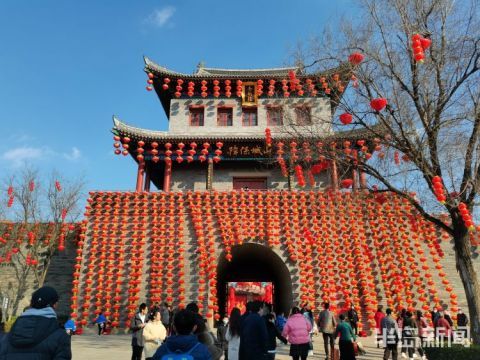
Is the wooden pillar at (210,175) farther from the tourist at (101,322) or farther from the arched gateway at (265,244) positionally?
the tourist at (101,322)

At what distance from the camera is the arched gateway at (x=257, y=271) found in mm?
14039

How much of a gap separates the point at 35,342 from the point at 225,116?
16.1 meters

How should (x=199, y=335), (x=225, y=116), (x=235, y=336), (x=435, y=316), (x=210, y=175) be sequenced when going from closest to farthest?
(x=199, y=335) → (x=235, y=336) → (x=435, y=316) → (x=210, y=175) → (x=225, y=116)

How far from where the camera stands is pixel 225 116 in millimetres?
17969

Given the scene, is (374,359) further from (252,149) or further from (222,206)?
(252,149)

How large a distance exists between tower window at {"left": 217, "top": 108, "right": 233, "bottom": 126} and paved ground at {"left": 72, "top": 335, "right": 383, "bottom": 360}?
1002cm

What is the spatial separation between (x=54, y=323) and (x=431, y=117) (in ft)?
26.5

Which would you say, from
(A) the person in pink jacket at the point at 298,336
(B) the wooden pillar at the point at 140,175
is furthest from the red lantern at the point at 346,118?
(B) the wooden pillar at the point at 140,175

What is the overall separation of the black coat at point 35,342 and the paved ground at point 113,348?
6.40 m

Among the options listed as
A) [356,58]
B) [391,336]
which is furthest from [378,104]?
[391,336]

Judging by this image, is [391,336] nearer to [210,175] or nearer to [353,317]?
[353,317]

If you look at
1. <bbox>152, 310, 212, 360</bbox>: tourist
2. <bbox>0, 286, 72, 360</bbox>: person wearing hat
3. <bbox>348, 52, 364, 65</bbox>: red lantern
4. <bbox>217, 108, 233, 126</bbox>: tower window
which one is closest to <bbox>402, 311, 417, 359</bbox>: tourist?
<bbox>348, 52, 364, 65</bbox>: red lantern

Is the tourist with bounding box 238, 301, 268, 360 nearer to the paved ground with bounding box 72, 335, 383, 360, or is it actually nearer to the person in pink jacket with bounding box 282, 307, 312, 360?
the person in pink jacket with bounding box 282, 307, 312, 360

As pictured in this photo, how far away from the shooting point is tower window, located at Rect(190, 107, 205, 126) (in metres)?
17.8
